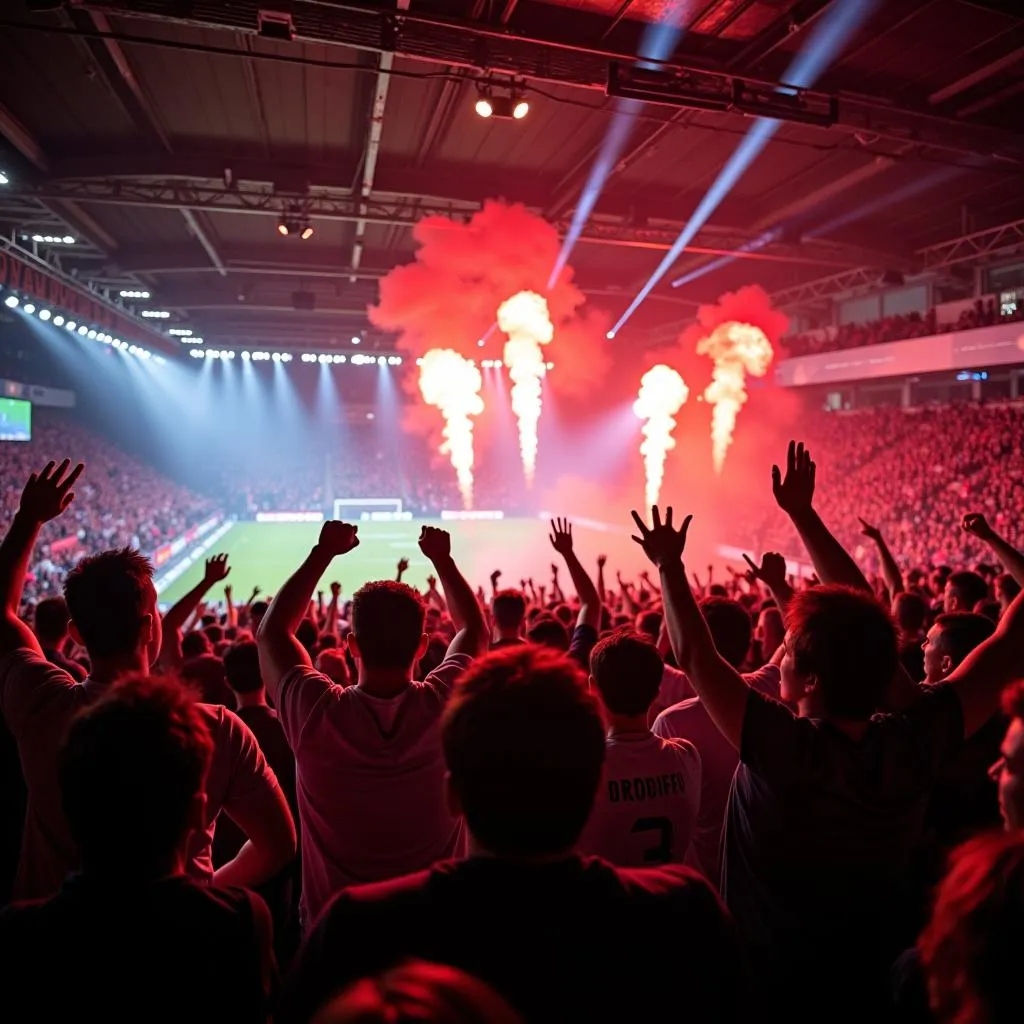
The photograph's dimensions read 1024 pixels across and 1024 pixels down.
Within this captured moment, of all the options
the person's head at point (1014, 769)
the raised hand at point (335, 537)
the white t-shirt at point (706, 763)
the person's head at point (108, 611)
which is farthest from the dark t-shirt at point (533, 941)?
the raised hand at point (335, 537)

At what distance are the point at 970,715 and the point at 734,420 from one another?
31105mm

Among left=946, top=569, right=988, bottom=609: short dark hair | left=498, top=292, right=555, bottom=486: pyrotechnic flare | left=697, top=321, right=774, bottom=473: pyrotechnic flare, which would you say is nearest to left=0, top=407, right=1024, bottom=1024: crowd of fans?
left=946, top=569, right=988, bottom=609: short dark hair

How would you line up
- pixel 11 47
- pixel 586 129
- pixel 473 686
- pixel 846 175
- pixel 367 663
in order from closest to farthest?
pixel 473 686 < pixel 367 663 < pixel 11 47 < pixel 586 129 < pixel 846 175

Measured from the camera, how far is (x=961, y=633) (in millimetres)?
3938

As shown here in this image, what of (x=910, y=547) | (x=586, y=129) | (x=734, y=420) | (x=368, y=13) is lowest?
(x=910, y=547)

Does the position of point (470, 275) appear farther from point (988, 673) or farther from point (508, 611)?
point (988, 673)

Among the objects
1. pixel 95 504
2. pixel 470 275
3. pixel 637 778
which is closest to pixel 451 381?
pixel 470 275

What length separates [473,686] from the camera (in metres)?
1.60

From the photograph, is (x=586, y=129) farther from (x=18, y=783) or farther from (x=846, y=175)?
(x=18, y=783)

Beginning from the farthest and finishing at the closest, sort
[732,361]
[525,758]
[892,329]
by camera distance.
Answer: [732,361] < [892,329] < [525,758]

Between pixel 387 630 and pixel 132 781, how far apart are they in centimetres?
130

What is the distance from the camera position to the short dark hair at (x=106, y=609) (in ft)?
9.22

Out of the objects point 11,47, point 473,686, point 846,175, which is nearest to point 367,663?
point 473,686

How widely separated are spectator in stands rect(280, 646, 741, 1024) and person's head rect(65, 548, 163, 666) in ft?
5.76
